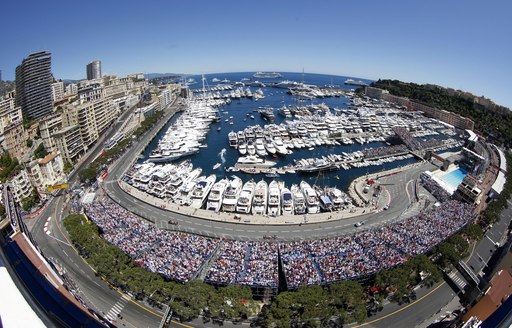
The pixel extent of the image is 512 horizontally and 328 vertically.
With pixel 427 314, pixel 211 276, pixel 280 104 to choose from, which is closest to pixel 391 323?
pixel 427 314

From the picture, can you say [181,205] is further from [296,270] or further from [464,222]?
[464,222]

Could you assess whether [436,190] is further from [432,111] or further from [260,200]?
[432,111]

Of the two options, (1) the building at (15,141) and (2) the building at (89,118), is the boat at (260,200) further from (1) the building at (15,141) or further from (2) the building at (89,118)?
(2) the building at (89,118)

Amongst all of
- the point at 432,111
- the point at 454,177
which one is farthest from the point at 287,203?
the point at 432,111

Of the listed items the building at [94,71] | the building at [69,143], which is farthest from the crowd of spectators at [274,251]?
the building at [94,71]

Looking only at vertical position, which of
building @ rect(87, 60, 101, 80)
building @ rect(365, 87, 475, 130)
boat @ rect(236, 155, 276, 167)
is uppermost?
building @ rect(87, 60, 101, 80)

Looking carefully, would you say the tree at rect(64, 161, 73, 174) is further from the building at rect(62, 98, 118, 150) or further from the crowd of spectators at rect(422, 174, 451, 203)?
the crowd of spectators at rect(422, 174, 451, 203)

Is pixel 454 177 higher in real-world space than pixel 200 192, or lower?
higher

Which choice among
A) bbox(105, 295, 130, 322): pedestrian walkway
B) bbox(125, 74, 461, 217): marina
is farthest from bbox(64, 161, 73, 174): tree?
bbox(105, 295, 130, 322): pedestrian walkway
